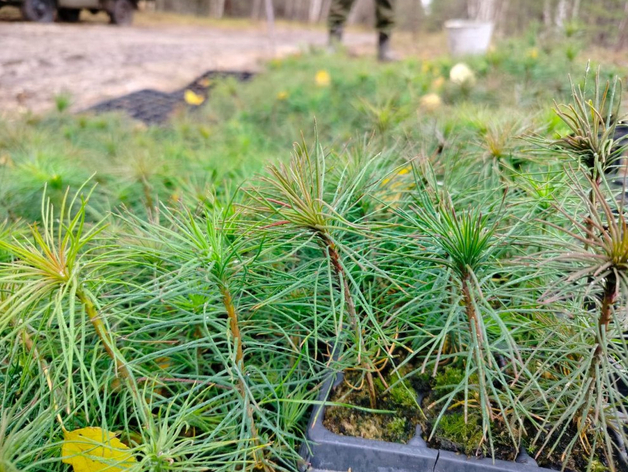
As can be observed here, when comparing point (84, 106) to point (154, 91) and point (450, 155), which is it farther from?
point (450, 155)

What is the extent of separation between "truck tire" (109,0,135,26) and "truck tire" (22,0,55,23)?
1.88 metres

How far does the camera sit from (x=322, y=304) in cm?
80

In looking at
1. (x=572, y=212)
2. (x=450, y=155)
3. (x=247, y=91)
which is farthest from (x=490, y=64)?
(x=572, y=212)

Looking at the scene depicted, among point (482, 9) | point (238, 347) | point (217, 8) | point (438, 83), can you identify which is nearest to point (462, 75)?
point (438, 83)

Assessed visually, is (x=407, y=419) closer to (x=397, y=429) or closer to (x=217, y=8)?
(x=397, y=429)

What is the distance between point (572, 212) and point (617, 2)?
544cm

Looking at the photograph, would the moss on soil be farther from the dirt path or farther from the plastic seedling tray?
the dirt path

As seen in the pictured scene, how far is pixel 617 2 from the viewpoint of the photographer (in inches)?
187

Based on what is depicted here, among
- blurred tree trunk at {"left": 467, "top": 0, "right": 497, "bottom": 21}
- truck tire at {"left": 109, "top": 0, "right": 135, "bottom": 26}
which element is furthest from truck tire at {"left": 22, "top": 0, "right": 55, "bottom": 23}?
blurred tree trunk at {"left": 467, "top": 0, "right": 497, "bottom": 21}

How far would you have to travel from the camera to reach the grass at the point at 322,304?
619mm

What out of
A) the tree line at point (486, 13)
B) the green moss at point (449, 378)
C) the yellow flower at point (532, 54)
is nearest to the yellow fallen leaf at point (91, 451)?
the green moss at point (449, 378)

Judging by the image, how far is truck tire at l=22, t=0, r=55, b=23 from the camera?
713cm

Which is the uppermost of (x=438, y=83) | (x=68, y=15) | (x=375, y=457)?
(x=68, y=15)

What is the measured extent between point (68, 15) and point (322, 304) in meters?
10.3
